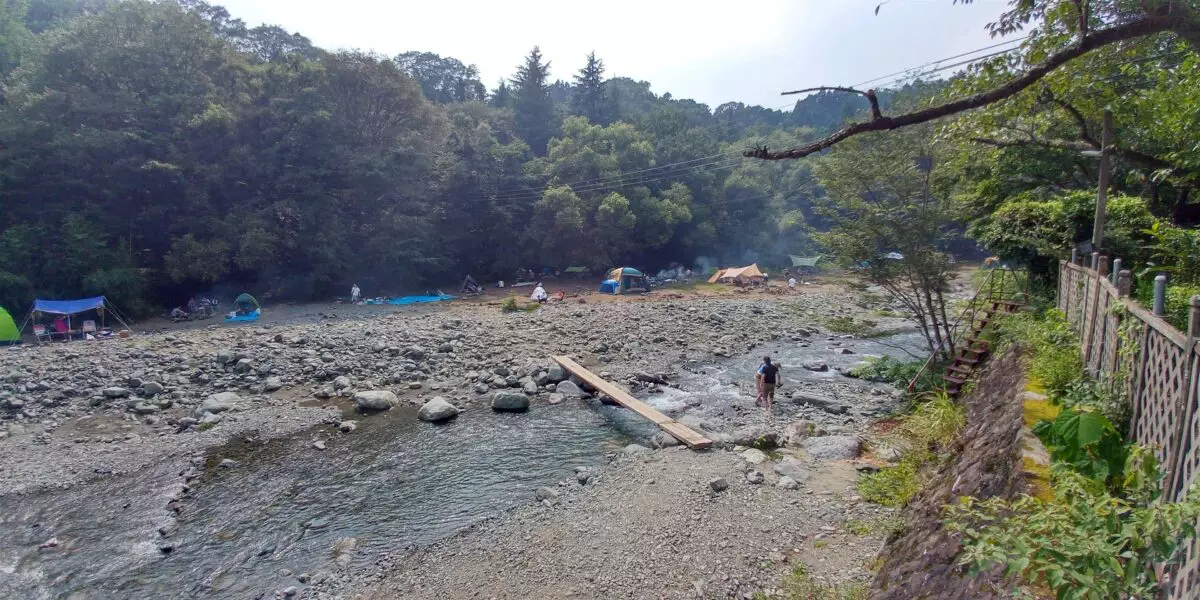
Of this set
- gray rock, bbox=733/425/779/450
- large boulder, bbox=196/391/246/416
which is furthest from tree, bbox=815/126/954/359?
large boulder, bbox=196/391/246/416

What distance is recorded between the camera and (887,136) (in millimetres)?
12609

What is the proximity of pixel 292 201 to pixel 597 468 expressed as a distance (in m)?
27.7

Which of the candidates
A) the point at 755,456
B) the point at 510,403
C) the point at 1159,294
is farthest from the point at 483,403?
the point at 1159,294

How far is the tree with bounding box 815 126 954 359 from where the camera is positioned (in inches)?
500

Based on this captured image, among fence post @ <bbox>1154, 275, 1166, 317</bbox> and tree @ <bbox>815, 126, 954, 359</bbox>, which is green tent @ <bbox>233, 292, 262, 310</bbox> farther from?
fence post @ <bbox>1154, 275, 1166, 317</bbox>

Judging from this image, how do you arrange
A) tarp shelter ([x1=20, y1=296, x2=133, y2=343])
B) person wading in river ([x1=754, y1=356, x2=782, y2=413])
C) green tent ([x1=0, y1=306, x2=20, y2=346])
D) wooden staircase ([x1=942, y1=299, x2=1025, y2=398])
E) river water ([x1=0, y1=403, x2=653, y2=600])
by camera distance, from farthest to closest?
tarp shelter ([x1=20, y1=296, x2=133, y2=343])
green tent ([x1=0, y1=306, x2=20, y2=346])
person wading in river ([x1=754, y1=356, x2=782, y2=413])
wooden staircase ([x1=942, y1=299, x2=1025, y2=398])
river water ([x1=0, y1=403, x2=653, y2=600])

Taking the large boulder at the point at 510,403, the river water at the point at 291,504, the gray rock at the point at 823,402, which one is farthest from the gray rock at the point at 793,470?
the large boulder at the point at 510,403

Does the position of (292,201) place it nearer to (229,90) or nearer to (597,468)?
(229,90)

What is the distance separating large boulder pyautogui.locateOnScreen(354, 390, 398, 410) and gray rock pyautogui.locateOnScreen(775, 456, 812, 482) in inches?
361

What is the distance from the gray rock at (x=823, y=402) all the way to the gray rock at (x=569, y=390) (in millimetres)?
5044

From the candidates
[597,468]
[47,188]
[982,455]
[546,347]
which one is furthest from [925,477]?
[47,188]

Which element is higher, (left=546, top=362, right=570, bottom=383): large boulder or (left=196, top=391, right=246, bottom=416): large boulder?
(left=196, top=391, right=246, bottom=416): large boulder

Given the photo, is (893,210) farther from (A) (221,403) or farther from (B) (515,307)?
(B) (515,307)

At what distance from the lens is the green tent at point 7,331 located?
19703mm
